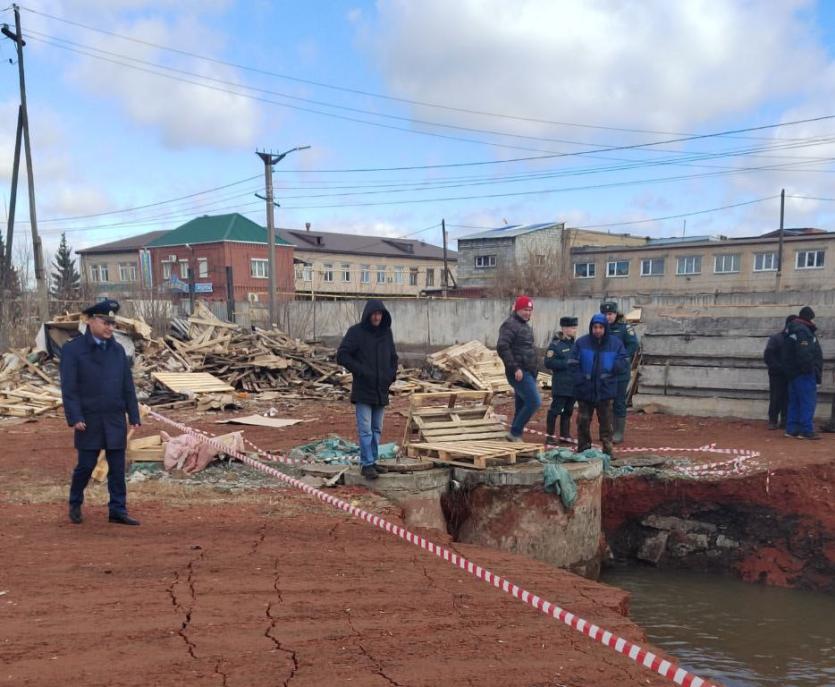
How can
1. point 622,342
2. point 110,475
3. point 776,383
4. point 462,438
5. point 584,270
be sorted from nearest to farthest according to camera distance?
point 110,475 → point 462,438 → point 622,342 → point 776,383 → point 584,270

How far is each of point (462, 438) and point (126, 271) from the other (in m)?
55.4

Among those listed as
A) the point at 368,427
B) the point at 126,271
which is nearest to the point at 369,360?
the point at 368,427

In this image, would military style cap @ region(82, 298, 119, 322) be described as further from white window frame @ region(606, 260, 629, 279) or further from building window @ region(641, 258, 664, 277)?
white window frame @ region(606, 260, 629, 279)

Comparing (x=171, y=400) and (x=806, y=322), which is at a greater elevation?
(x=806, y=322)

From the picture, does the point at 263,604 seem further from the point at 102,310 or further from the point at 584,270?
the point at 584,270

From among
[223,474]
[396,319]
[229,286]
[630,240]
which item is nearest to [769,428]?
[223,474]

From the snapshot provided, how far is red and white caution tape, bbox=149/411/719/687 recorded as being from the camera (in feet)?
13.1

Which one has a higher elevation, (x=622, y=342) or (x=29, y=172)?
(x=29, y=172)

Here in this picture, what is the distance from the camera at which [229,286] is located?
25.6 meters

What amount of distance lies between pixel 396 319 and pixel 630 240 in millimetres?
41269

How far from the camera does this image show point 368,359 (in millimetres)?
6957

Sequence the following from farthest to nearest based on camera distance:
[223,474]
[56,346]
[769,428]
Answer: [56,346], [769,428], [223,474]

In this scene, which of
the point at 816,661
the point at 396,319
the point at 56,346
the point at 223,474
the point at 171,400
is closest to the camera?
the point at 816,661

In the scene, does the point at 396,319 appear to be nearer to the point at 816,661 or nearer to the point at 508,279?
the point at 816,661
